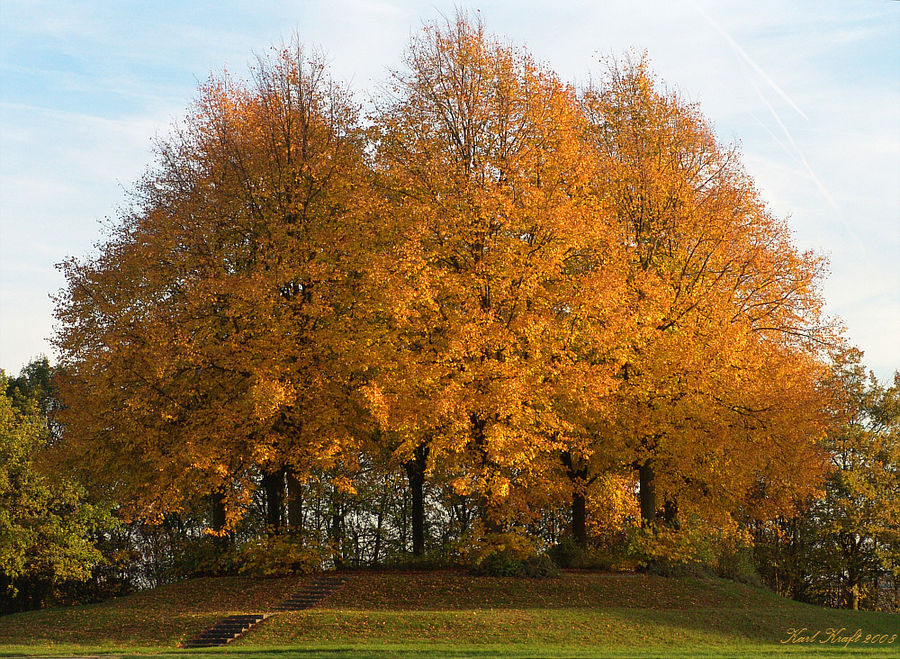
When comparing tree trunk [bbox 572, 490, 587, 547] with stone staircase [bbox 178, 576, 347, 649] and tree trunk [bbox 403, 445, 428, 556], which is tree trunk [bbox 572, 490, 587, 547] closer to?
tree trunk [bbox 403, 445, 428, 556]

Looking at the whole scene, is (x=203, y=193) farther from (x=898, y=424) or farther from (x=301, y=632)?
(x=898, y=424)

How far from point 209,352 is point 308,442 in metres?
3.89

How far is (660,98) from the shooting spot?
2981 centimetres

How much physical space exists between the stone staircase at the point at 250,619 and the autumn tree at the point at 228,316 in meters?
2.99

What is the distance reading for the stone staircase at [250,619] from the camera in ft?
62.5

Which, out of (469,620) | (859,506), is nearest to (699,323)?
(469,620)

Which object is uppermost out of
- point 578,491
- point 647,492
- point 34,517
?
point 578,491

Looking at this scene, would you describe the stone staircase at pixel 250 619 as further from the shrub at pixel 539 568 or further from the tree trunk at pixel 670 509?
the tree trunk at pixel 670 509

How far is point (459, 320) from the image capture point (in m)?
21.9

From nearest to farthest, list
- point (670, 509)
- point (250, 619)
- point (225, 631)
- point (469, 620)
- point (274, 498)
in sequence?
point (225, 631)
point (469, 620)
point (250, 619)
point (274, 498)
point (670, 509)

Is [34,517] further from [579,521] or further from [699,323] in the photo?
[699,323]

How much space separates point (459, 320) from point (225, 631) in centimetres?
955

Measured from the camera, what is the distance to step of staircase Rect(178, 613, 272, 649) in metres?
19.0

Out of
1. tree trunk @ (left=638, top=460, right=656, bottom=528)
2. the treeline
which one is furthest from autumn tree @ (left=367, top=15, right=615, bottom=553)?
tree trunk @ (left=638, top=460, right=656, bottom=528)
